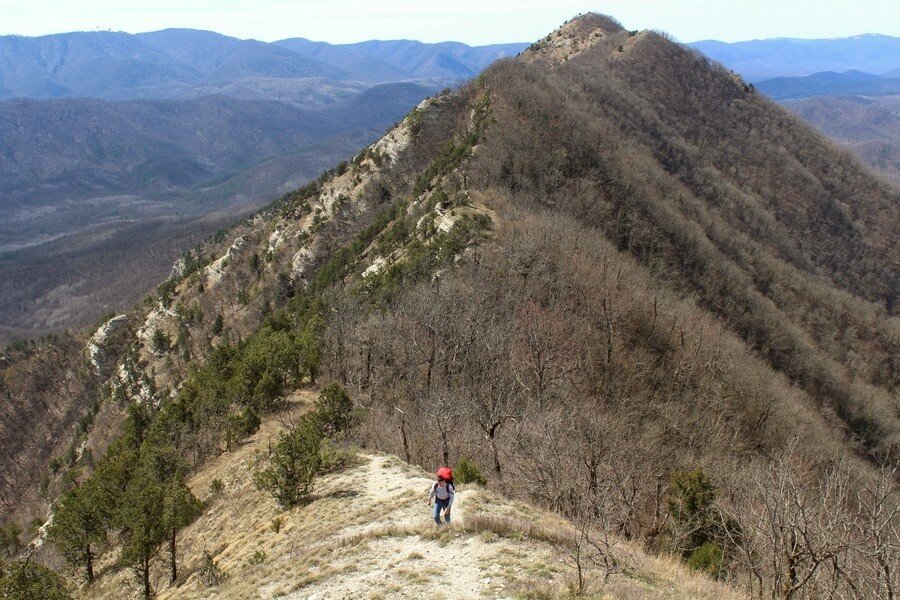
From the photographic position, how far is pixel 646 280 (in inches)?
2463

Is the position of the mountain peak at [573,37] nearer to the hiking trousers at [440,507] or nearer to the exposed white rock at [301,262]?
the exposed white rock at [301,262]

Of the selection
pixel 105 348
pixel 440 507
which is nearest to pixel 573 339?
pixel 440 507

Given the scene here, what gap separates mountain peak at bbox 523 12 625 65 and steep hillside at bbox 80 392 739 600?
→ 6643 inches

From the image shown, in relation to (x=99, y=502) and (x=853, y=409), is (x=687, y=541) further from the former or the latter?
(x=853, y=409)

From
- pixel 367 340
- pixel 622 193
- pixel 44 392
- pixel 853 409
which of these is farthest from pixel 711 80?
pixel 44 392

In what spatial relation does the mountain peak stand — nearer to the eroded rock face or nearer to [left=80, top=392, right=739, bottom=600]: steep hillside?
the eroded rock face

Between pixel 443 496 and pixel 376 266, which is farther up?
pixel 443 496

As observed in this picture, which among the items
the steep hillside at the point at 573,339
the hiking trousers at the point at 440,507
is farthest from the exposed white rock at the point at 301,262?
the hiking trousers at the point at 440,507

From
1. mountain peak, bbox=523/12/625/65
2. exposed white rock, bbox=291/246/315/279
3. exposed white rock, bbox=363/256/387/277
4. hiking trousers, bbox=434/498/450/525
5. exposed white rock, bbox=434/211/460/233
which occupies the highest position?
mountain peak, bbox=523/12/625/65

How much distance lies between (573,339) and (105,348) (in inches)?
4118

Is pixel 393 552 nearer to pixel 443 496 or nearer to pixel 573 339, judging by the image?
pixel 443 496

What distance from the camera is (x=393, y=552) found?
1839cm

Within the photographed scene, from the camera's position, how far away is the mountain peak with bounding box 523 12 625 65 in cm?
17688

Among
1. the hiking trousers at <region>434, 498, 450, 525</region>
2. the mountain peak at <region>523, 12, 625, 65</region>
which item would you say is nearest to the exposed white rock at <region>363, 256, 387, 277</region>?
the hiking trousers at <region>434, 498, 450, 525</region>
